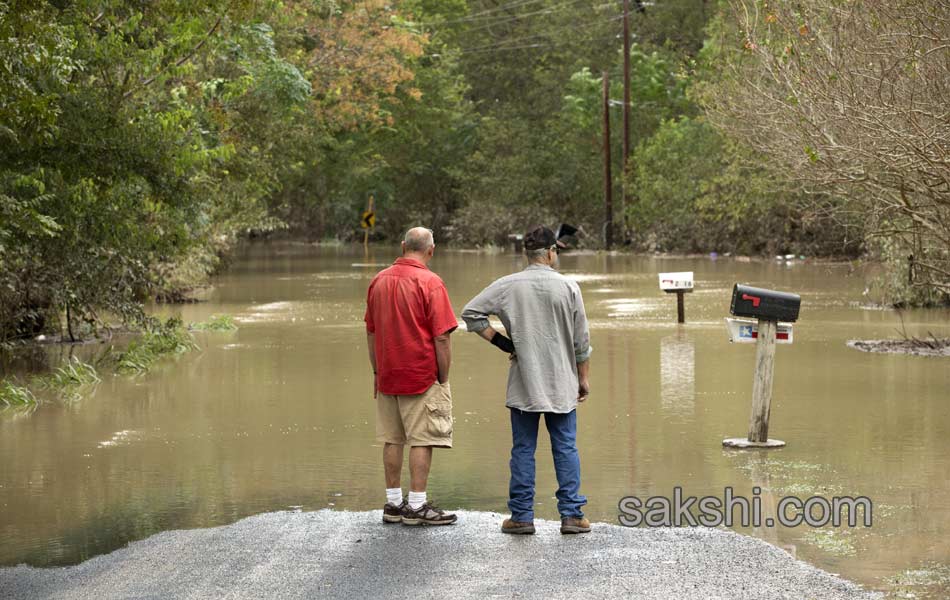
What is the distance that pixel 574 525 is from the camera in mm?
8836

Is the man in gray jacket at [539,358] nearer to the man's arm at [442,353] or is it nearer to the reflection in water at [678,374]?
the man's arm at [442,353]

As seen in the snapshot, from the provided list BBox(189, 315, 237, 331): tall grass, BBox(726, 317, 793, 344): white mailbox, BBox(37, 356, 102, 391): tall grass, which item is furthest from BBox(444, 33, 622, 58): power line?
BBox(726, 317, 793, 344): white mailbox

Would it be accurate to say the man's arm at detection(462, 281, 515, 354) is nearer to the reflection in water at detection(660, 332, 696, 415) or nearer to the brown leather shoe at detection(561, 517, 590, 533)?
the brown leather shoe at detection(561, 517, 590, 533)

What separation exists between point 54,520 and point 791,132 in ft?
39.5

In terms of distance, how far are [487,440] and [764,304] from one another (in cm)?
267

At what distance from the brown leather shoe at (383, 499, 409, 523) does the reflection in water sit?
593 cm

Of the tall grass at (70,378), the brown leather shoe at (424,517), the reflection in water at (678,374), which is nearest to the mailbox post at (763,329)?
the reflection in water at (678,374)

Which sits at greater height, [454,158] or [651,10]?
[651,10]

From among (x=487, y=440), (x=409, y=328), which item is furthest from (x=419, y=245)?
(x=487, y=440)

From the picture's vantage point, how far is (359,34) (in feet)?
145

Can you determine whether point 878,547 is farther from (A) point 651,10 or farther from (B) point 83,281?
(A) point 651,10

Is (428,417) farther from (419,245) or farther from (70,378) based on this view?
(70,378)

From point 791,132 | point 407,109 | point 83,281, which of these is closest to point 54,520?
point 83,281

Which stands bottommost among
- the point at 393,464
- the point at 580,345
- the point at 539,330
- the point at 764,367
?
the point at 393,464
